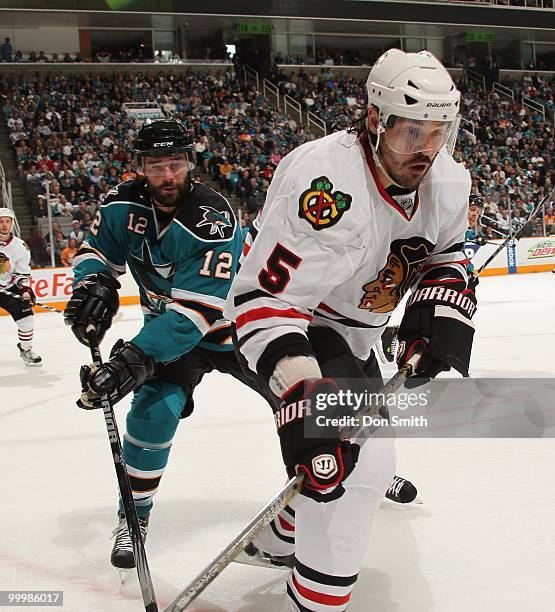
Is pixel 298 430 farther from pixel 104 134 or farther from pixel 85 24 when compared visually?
pixel 85 24

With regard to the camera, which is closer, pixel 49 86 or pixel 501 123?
pixel 49 86

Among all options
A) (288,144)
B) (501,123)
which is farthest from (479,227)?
(501,123)

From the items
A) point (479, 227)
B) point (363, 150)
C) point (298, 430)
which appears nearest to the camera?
point (298, 430)

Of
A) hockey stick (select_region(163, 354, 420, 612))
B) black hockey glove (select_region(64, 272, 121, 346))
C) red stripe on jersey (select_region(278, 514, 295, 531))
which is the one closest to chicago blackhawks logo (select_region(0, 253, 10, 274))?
black hockey glove (select_region(64, 272, 121, 346))

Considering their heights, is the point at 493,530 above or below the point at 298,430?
below

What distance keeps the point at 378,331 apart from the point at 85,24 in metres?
17.7

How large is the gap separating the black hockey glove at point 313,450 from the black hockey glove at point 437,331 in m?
0.40

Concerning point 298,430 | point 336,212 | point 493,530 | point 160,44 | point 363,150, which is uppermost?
point 160,44

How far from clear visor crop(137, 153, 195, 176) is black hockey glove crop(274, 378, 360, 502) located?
1.08 m

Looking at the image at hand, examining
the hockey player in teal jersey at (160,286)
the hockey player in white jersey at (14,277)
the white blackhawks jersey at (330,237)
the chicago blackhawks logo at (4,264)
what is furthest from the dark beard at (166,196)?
the chicago blackhawks logo at (4,264)

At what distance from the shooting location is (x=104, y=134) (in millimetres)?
14148

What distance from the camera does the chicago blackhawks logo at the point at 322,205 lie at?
1493 mm

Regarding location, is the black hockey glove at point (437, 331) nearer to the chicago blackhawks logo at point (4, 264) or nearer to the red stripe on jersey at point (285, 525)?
the red stripe on jersey at point (285, 525)

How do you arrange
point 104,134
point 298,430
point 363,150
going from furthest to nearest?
1. point 104,134
2. point 363,150
3. point 298,430
